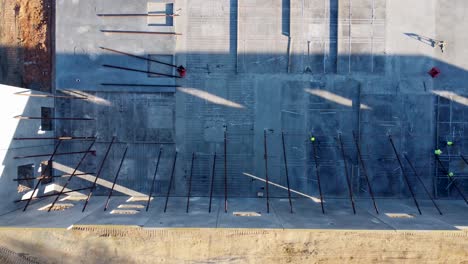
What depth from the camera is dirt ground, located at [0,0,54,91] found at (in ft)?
56.7

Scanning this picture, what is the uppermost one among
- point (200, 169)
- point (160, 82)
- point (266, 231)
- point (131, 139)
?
point (160, 82)

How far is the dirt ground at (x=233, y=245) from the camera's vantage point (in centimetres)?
1291

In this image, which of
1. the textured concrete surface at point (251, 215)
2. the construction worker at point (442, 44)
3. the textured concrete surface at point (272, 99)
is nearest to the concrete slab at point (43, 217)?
the textured concrete surface at point (251, 215)

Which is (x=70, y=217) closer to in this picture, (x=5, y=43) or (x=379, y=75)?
(x=5, y=43)

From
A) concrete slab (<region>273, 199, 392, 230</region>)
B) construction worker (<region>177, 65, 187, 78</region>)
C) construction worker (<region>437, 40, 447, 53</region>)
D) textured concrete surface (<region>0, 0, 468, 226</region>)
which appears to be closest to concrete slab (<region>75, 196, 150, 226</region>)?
textured concrete surface (<region>0, 0, 468, 226</region>)

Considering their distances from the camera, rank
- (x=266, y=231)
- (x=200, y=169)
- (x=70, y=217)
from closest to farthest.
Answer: (x=266, y=231)
(x=70, y=217)
(x=200, y=169)

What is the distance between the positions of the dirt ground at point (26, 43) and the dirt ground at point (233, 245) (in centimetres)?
843

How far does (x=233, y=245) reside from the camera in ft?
42.7

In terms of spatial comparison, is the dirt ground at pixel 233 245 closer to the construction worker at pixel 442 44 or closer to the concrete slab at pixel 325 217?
the concrete slab at pixel 325 217

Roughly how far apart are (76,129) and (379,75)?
53.7 feet

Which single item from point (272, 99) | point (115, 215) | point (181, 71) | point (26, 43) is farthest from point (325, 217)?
point (26, 43)

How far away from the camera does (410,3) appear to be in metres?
17.1

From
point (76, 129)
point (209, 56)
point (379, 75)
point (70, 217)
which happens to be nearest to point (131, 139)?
point (76, 129)

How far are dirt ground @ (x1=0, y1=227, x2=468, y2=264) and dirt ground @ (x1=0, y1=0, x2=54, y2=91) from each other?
8428mm
